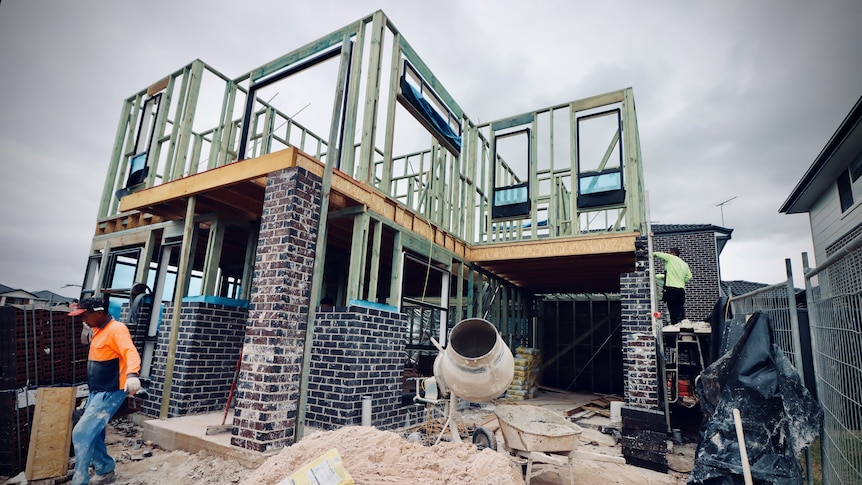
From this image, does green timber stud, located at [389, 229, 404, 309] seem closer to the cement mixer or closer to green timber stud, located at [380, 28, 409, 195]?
green timber stud, located at [380, 28, 409, 195]

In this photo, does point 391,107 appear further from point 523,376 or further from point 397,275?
point 523,376

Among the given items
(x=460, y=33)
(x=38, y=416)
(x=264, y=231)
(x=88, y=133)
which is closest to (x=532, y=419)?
(x=264, y=231)

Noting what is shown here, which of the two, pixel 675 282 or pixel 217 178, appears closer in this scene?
pixel 217 178

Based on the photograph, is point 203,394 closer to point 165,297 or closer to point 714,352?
point 165,297

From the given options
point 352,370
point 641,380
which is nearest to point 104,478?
point 352,370

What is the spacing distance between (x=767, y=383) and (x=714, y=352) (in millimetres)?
3150

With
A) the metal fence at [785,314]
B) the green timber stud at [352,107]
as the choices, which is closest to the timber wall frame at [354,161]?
the green timber stud at [352,107]

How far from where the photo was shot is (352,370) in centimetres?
570

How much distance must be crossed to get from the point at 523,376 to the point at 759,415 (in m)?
8.06

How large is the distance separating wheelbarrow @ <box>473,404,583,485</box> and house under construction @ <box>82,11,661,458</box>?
1.36 meters

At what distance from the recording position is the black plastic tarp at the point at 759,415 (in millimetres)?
3324

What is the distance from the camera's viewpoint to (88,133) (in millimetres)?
13539

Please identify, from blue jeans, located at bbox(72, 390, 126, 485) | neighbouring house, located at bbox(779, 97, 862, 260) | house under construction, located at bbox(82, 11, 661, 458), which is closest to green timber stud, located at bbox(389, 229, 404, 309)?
house under construction, located at bbox(82, 11, 661, 458)

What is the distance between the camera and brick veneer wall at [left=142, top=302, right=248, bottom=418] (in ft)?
20.8
